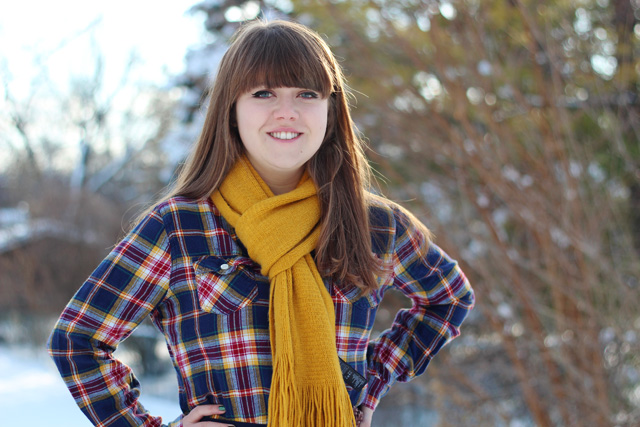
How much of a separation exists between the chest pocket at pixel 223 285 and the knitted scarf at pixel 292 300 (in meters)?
0.05

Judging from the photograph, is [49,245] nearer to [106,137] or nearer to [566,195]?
[566,195]

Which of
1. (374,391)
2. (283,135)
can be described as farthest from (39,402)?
(283,135)

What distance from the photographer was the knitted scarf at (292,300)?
55.5 inches

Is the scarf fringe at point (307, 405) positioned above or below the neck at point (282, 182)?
below

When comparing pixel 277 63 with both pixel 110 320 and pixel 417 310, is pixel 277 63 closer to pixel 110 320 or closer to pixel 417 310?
pixel 110 320

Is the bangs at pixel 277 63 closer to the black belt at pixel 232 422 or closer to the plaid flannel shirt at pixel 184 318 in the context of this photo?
the plaid flannel shirt at pixel 184 318

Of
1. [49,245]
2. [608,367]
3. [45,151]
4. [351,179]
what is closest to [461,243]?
[608,367]

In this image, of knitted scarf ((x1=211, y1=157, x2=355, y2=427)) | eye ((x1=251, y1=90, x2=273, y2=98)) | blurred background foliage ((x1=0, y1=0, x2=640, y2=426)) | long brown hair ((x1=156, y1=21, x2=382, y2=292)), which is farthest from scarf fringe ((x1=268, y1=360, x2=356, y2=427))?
blurred background foliage ((x1=0, y1=0, x2=640, y2=426))

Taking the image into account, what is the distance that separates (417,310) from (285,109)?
0.75 m

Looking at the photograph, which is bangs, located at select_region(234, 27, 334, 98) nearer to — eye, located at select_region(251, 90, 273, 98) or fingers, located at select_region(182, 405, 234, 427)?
eye, located at select_region(251, 90, 273, 98)

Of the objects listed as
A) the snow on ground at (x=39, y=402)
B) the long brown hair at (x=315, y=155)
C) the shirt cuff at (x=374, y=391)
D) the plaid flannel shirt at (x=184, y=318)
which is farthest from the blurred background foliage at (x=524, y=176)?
the snow on ground at (x=39, y=402)

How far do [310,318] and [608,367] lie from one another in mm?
2900

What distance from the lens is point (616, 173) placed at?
4.78m

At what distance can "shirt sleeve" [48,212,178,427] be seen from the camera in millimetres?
1381
